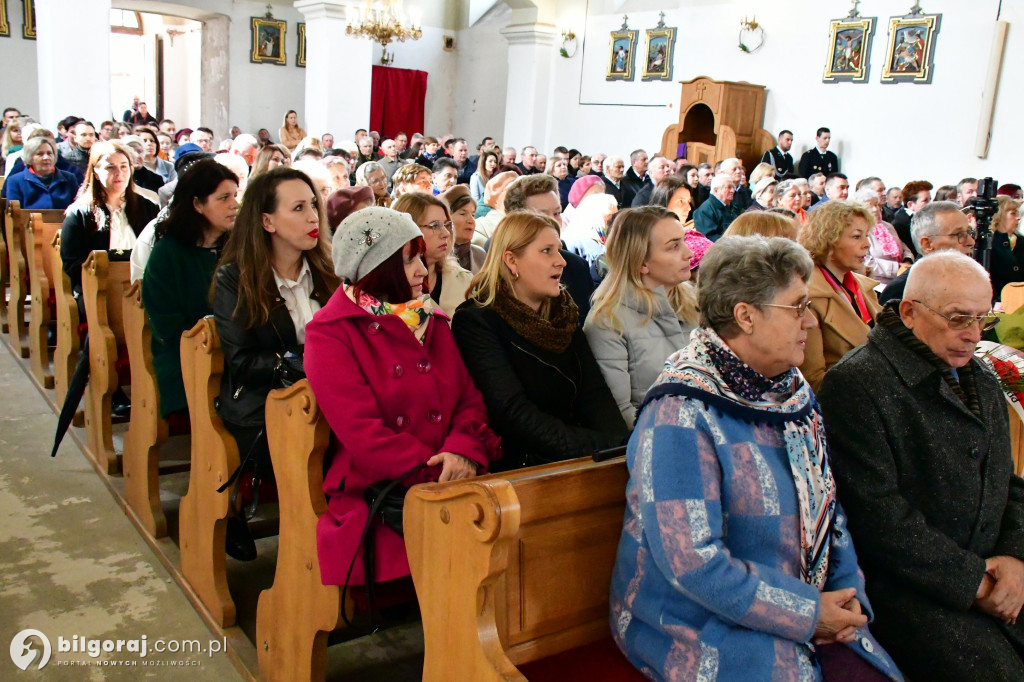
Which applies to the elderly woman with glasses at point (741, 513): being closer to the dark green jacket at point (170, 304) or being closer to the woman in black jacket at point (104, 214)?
the dark green jacket at point (170, 304)

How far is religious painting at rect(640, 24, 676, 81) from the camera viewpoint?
1340 cm

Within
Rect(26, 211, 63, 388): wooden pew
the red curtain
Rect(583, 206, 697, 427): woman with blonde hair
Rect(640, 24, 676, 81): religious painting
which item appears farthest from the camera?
the red curtain

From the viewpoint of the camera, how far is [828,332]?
9.43 ft

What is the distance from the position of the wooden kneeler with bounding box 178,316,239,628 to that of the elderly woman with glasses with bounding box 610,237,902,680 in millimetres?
1342

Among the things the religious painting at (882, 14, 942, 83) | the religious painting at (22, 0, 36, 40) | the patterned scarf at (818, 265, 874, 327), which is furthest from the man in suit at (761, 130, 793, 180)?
the religious painting at (22, 0, 36, 40)

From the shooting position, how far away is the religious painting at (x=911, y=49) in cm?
1024

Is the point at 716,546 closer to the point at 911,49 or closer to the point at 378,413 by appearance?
the point at 378,413

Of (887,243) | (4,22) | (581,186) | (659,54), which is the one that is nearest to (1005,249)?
(887,243)

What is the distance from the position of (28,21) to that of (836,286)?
51.0ft

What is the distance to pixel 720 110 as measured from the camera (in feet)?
39.2

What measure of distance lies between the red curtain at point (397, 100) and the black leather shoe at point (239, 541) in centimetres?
1483

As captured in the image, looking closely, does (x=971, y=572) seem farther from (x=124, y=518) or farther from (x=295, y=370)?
(x=124, y=518)

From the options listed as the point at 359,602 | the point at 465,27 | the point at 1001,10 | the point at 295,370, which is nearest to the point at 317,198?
the point at 295,370

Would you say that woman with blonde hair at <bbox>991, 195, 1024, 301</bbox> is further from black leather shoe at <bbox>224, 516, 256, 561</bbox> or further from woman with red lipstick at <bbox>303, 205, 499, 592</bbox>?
black leather shoe at <bbox>224, 516, 256, 561</bbox>
